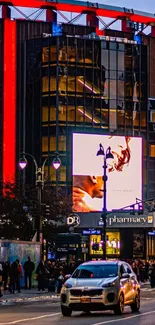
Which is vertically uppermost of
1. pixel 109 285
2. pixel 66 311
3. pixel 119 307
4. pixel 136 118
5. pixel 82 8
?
pixel 82 8

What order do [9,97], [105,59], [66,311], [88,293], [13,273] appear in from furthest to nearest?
1. [9,97]
2. [105,59]
3. [13,273]
4. [66,311]
5. [88,293]

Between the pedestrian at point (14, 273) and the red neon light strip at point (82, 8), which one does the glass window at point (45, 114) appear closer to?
the red neon light strip at point (82, 8)

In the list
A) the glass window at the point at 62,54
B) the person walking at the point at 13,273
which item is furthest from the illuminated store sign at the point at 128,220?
the person walking at the point at 13,273

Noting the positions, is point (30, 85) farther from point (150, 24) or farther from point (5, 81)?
point (150, 24)

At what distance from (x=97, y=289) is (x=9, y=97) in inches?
3150

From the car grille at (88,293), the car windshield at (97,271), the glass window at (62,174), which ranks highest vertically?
the glass window at (62,174)

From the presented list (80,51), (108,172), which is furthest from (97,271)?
(80,51)

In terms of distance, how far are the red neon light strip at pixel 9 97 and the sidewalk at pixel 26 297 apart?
5751cm

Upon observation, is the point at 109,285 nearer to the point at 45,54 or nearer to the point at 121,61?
the point at 45,54

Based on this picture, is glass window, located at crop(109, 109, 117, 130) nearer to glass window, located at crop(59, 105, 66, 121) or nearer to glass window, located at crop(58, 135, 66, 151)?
glass window, located at crop(59, 105, 66, 121)

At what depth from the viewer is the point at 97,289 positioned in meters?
27.1

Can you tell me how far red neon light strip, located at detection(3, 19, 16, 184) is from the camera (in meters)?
105

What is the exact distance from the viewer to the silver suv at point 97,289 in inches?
1065

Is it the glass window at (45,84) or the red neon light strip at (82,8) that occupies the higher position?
the red neon light strip at (82,8)
